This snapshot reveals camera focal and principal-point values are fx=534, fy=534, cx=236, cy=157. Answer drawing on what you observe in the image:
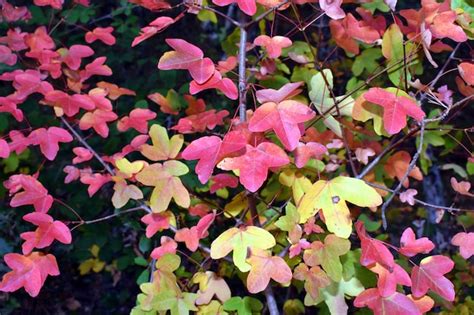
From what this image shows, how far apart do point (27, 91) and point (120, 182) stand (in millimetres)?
406

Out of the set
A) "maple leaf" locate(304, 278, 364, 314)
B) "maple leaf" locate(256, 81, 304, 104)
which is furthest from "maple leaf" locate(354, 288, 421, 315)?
"maple leaf" locate(256, 81, 304, 104)

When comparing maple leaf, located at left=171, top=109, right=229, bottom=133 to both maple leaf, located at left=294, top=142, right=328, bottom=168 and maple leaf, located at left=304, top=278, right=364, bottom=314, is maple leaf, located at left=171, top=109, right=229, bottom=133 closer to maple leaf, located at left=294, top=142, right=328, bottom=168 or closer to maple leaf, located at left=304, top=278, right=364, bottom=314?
maple leaf, located at left=294, top=142, right=328, bottom=168

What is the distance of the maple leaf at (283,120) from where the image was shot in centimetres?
112

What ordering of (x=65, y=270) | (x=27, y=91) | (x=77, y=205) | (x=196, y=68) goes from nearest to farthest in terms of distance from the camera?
(x=196, y=68) → (x=27, y=91) → (x=77, y=205) → (x=65, y=270)

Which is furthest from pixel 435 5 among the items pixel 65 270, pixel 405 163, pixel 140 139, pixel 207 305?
pixel 65 270

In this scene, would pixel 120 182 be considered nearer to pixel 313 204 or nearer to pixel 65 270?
pixel 313 204

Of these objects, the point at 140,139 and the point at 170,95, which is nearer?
the point at 140,139

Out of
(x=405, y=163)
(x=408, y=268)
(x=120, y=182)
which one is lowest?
(x=408, y=268)

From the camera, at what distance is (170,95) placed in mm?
1844

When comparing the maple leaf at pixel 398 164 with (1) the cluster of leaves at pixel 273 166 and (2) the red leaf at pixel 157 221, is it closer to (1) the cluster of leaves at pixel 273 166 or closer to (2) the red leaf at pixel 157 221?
(1) the cluster of leaves at pixel 273 166

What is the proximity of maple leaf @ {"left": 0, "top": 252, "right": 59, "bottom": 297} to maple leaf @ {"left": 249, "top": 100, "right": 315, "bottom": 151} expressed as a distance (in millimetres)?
694

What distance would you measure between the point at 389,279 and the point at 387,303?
0.06 meters

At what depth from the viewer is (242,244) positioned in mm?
1219

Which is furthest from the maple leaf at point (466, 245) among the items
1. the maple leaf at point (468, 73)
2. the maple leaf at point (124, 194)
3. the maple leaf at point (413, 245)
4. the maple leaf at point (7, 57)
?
the maple leaf at point (7, 57)
